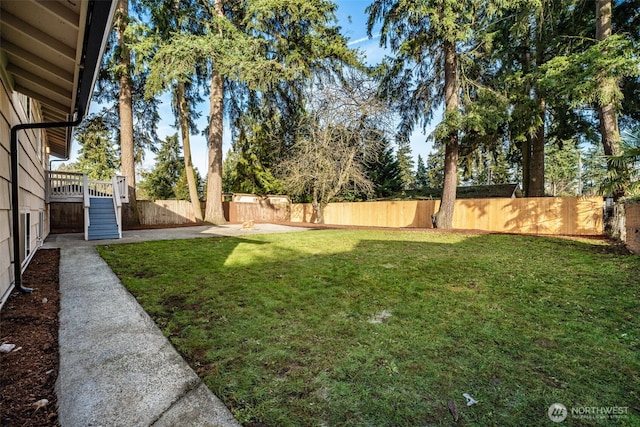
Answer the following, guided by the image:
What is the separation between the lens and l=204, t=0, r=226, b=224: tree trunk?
47.1 feet

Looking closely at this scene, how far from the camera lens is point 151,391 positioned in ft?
5.51

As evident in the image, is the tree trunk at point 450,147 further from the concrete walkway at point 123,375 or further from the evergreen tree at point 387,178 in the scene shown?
the concrete walkway at point 123,375

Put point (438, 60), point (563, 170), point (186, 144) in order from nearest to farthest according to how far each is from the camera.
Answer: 1. point (438, 60)
2. point (186, 144)
3. point (563, 170)

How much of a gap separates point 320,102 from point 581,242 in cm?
1193

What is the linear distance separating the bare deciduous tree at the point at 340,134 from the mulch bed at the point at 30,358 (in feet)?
40.7

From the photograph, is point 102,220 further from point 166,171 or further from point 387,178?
point 166,171

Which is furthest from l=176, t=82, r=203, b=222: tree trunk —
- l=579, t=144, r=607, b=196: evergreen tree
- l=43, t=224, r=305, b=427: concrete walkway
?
l=579, t=144, r=607, b=196: evergreen tree

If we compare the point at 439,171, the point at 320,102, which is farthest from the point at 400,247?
the point at 439,171

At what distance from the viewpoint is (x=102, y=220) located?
9023 millimetres

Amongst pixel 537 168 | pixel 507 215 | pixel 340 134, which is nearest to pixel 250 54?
pixel 340 134

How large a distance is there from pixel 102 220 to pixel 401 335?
33.0 feet

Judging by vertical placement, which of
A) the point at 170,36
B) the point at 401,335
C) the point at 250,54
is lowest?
the point at 401,335

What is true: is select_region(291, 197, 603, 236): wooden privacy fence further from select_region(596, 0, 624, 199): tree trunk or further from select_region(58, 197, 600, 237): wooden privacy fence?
select_region(596, 0, 624, 199): tree trunk

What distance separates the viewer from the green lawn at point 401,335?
1658 millimetres
